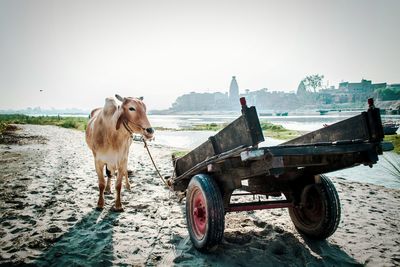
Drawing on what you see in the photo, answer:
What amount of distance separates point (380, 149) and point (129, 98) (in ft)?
13.5

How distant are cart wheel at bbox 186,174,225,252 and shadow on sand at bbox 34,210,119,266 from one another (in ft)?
3.90

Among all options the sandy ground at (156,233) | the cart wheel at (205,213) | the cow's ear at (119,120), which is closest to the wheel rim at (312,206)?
the sandy ground at (156,233)

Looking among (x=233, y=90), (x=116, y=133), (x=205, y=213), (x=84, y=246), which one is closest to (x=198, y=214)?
(x=205, y=213)

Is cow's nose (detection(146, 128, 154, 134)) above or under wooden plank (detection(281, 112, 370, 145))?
above

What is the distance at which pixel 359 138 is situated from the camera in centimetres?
306

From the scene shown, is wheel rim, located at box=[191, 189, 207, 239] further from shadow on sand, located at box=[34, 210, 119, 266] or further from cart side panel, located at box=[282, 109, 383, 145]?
cart side panel, located at box=[282, 109, 383, 145]

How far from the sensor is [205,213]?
3.44 m

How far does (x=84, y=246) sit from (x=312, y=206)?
345cm

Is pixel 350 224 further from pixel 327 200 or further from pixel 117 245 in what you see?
pixel 117 245

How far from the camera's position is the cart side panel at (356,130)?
2859mm

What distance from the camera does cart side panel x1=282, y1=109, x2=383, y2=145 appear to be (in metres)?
2.86

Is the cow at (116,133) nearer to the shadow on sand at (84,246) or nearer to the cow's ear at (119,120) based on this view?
the cow's ear at (119,120)

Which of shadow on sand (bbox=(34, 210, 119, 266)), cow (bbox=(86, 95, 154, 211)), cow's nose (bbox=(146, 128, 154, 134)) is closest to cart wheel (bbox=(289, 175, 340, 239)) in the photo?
cow's nose (bbox=(146, 128, 154, 134))

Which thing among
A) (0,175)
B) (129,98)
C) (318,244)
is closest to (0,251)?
(129,98)
